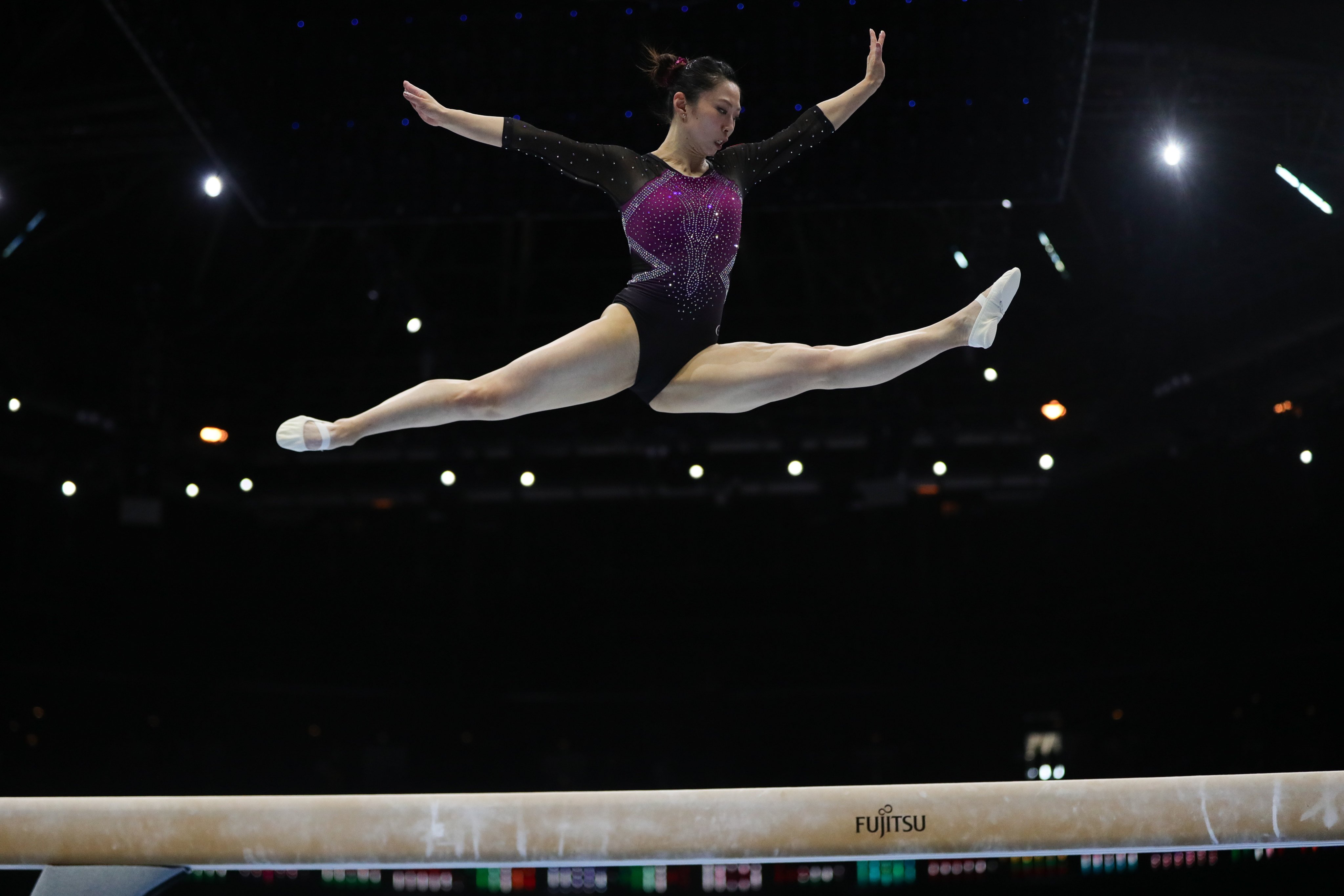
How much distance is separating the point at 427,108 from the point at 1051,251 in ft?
23.5

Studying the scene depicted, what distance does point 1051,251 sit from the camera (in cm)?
927

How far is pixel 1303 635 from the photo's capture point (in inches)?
428

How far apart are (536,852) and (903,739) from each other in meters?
9.32

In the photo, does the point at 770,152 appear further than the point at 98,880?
Yes

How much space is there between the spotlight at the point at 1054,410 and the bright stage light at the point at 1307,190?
2.69 m

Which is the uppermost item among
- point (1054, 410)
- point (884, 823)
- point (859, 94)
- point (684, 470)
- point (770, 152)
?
point (1054, 410)

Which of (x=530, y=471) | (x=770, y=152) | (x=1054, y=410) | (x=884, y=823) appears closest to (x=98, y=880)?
(x=884, y=823)

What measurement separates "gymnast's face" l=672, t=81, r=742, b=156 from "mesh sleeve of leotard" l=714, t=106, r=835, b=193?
0.39 ft

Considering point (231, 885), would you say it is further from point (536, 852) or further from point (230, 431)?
point (536, 852)

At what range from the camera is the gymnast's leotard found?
10.4ft

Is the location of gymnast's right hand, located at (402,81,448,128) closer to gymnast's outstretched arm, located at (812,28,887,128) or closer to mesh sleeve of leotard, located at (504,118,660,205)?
mesh sleeve of leotard, located at (504,118,660,205)

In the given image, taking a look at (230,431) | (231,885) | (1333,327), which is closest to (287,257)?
(230,431)

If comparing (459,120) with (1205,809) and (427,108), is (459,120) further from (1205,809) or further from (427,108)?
(1205,809)

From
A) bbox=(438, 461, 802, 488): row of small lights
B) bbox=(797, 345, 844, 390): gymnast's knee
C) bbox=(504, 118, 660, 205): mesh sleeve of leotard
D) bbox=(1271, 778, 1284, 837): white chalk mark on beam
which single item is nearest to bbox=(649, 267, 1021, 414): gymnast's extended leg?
bbox=(797, 345, 844, 390): gymnast's knee
